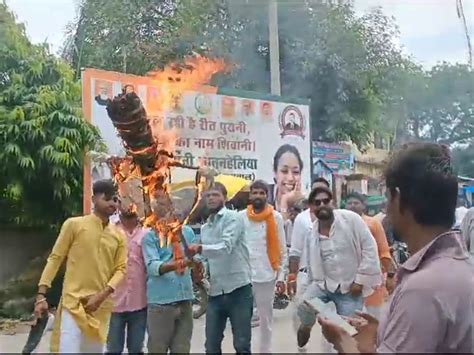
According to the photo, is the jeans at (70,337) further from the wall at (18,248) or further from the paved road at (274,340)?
the wall at (18,248)

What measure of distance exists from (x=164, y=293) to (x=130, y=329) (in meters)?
0.25

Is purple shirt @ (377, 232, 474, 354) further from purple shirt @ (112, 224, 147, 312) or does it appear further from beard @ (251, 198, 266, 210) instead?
beard @ (251, 198, 266, 210)

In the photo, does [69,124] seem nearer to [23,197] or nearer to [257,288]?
[23,197]

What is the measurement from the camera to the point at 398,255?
145 inches

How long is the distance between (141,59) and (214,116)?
414 millimetres

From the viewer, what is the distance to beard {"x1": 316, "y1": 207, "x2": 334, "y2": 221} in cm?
326

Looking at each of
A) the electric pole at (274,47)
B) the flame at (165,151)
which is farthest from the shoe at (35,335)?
the electric pole at (274,47)

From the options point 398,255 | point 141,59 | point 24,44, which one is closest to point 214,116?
point 141,59

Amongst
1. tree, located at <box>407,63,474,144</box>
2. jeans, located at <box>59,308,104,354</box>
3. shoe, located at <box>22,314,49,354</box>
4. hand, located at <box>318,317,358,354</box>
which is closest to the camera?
hand, located at <box>318,317,358,354</box>

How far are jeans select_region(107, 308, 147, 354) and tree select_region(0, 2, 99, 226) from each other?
527mm

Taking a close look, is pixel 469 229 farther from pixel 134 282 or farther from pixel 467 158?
pixel 134 282

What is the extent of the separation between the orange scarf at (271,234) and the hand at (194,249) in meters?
0.46

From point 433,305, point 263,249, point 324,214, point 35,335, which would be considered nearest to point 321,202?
point 324,214

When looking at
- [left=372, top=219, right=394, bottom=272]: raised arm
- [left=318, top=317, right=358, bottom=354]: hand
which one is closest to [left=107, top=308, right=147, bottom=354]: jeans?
[left=372, top=219, right=394, bottom=272]: raised arm
